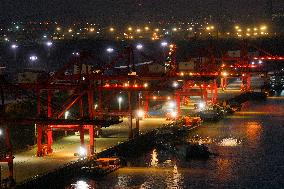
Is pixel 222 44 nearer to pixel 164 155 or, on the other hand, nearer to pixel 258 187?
pixel 164 155

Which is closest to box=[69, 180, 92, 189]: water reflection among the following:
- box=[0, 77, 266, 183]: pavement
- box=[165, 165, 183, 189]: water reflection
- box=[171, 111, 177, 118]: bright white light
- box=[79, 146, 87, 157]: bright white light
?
box=[0, 77, 266, 183]: pavement

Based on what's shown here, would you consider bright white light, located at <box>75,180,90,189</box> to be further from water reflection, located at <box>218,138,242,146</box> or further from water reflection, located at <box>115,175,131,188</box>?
water reflection, located at <box>218,138,242,146</box>

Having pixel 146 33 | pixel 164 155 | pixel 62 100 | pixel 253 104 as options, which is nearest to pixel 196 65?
pixel 253 104

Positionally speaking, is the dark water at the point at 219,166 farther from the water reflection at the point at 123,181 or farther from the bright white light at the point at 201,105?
the bright white light at the point at 201,105

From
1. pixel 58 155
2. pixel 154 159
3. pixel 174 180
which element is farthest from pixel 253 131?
pixel 58 155

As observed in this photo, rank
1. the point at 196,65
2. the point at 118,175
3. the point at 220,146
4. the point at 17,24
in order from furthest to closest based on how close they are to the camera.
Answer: the point at 17,24 < the point at 196,65 < the point at 220,146 < the point at 118,175

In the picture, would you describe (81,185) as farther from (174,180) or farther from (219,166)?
(219,166)
